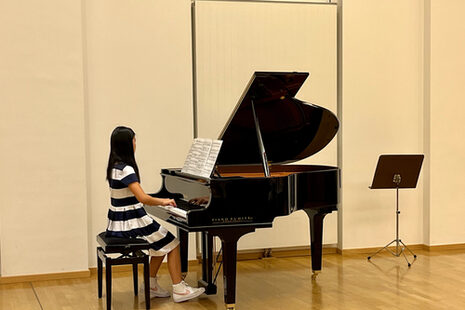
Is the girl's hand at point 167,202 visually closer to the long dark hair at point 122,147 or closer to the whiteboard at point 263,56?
the long dark hair at point 122,147

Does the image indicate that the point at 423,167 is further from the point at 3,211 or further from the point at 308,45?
the point at 3,211

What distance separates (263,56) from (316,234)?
205 cm

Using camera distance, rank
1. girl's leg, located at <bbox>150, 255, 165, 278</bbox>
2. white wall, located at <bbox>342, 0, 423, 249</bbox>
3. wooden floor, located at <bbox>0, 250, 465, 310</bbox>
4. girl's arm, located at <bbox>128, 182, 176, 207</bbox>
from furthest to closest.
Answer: white wall, located at <bbox>342, 0, 423, 249</bbox> → girl's leg, located at <bbox>150, 255, 165, 278</bbox> → wooden floor, located at <bbox>0, 250, 465, 310</bbox> → girl's arm, located at <bbox>128, 182, 176, 207</bbox>

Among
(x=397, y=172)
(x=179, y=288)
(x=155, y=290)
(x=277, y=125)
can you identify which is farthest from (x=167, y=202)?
(x=397, y=172)

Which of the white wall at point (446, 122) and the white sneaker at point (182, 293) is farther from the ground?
the white wall at point (446, 122)

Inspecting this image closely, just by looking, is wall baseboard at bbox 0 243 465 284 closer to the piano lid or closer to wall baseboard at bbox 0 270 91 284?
wall baseboard at bbox 0 270 91 284

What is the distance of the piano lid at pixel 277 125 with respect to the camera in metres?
5.03

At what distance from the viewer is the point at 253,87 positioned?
4.91 m

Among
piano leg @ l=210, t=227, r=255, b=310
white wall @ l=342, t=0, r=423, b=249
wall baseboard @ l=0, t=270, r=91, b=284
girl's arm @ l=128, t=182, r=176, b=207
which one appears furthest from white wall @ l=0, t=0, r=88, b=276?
white wall @ l=342, t=0, r=423, b=249

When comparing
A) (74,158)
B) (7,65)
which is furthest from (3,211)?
(7,65)

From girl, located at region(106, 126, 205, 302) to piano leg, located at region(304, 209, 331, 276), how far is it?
1262 millimetres

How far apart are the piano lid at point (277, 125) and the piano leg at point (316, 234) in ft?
1.66

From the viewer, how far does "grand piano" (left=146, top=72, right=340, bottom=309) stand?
4684 millimetres

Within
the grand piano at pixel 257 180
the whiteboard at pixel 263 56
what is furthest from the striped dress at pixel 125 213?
the whiteboard at pixel 263 56
